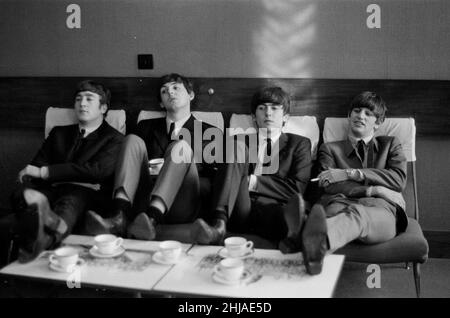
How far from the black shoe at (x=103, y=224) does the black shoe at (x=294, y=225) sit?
0.77 metres

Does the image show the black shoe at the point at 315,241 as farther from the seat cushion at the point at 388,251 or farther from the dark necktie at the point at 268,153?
the dark necktie at the point at 268,153

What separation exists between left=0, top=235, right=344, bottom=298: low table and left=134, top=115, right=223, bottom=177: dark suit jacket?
1003 mm

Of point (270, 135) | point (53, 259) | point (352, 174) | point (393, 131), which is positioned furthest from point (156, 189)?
point (393, 131)

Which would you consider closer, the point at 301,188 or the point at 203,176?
the point at 301,188

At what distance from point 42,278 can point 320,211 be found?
1.06 m

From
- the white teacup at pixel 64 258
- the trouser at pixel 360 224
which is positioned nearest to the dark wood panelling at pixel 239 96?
the trouser at pixel 360 224

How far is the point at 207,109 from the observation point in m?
3.52

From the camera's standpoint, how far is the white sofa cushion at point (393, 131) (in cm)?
306

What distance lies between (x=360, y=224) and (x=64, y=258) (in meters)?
1.23

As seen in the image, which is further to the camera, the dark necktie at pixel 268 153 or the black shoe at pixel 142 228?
the dark necktie at pixel 268 153
